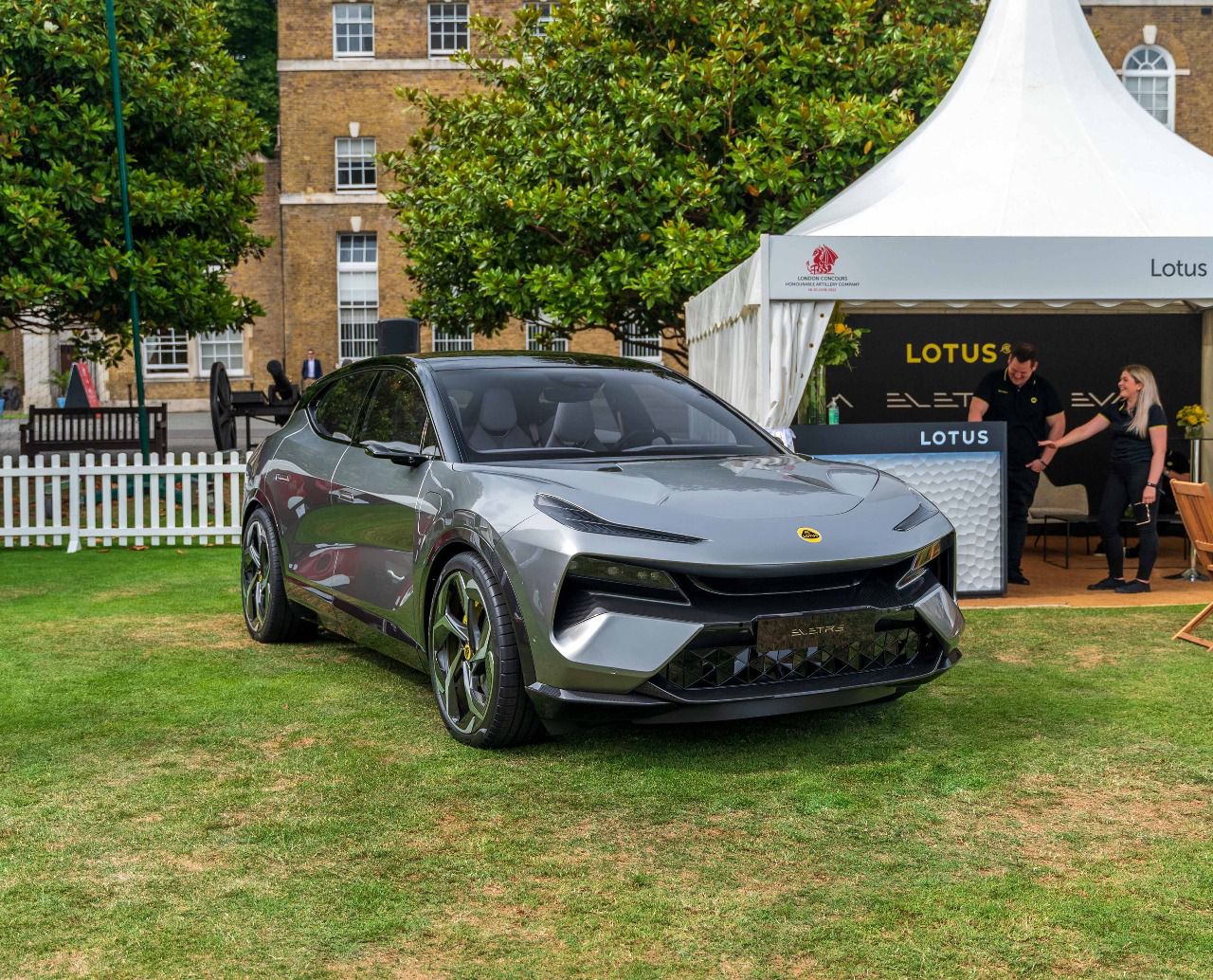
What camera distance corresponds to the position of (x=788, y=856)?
13.9ft

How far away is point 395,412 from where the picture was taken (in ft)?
22.1

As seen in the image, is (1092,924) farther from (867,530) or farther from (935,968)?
(867,530)

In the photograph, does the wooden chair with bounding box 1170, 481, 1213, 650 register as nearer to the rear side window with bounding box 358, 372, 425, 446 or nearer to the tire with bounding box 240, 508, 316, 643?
the rear side window with bounding box 358, 372, 425, 446

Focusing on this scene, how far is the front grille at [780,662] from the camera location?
5.05 m

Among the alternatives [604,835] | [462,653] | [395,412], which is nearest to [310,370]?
[395,412]

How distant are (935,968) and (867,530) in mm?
2230

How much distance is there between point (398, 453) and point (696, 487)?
150 centimetres

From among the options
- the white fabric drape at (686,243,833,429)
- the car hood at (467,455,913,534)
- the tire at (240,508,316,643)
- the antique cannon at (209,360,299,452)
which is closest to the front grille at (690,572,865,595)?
the car hood at (467,455,913,534)

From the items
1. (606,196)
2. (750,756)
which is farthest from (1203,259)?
(606,196)

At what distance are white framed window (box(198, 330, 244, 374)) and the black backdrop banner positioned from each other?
3411 cm

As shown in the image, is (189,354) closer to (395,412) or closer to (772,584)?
(395,412)

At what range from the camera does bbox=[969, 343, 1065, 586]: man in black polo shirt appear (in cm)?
1087

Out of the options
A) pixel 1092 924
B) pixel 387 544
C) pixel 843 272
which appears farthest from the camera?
pixel 843 272

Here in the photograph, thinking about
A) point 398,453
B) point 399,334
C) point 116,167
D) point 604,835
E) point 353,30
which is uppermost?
point 353,30
